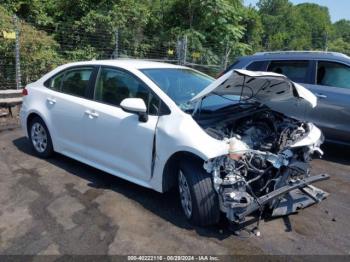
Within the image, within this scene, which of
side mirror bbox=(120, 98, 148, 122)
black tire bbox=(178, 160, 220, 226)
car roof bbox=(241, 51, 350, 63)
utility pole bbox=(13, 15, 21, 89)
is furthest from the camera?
utility pole bbox=(13, 15, 21, 89)

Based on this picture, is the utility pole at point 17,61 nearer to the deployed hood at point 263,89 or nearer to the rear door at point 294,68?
the rear door at point 294,68

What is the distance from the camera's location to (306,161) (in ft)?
13.4

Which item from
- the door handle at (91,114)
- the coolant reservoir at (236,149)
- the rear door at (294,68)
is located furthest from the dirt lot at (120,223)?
the rear door at (294,68)

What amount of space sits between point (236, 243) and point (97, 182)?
7.19 ft

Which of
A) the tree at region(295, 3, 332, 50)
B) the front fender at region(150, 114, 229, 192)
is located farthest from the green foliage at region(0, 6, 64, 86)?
the tree at region(295, 3, 332, 50)

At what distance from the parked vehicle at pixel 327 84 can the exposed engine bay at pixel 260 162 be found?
6.66ft

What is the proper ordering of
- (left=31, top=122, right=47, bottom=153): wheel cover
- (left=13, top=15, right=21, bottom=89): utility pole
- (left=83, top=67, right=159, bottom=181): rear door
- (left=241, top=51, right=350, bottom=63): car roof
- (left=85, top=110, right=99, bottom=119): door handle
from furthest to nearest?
(left=13, top=15, right=21, bottom=89): utility pole → (left=241, top=51, right=350, bottom=63): car roof → (left=31, top=122, right=47, bottom=153): wheel cover → (left=85, top=110, right=99, bottom=119): door handle → (left=83, top=67, right=159, bottom=181): rear door

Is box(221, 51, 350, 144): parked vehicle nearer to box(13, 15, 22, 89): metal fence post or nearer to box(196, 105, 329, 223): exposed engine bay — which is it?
box(196, 105, 329, 223): exposed engine bay

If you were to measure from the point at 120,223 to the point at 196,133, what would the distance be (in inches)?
47.7

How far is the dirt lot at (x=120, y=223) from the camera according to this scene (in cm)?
370

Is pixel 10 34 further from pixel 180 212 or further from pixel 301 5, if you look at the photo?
pixel 301 5

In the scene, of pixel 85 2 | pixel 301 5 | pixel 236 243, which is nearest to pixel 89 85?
pixel 236 243

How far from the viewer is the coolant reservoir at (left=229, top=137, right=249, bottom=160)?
3.75 m

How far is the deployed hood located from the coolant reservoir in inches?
23.1
